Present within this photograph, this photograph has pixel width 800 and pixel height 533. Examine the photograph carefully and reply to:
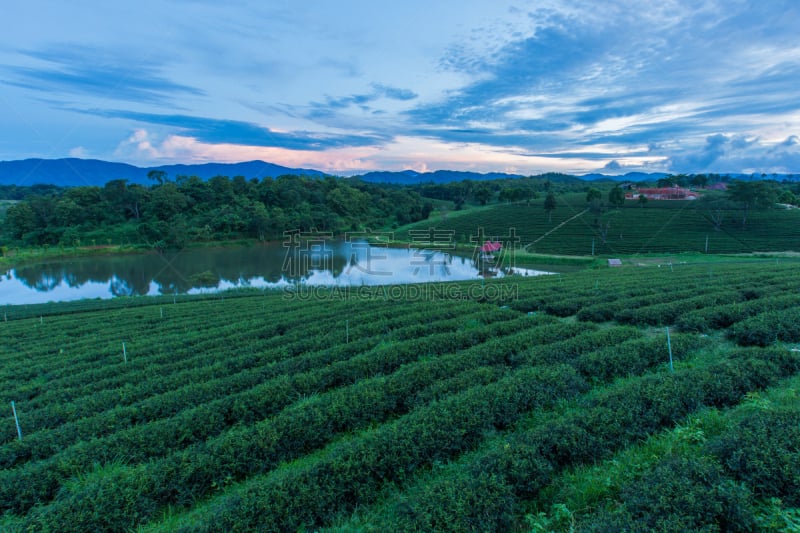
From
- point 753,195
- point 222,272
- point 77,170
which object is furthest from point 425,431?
point 77,170

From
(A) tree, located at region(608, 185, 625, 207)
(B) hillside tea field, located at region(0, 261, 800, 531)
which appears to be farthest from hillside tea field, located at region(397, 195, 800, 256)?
(B) hillside tea field, located at region(0, 261, 800, 531)

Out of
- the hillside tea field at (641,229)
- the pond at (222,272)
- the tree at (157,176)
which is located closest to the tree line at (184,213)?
the tree at (157,176)

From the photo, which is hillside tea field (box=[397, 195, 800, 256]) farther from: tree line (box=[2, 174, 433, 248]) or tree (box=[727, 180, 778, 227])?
tree line (box=[2, 174, 433, 248])

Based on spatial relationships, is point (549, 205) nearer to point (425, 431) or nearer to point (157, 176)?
point (425, 431)

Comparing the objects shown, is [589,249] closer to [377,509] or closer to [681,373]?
[681,373]

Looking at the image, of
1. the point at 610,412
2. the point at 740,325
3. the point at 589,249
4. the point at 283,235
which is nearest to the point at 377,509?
the point at 610,412

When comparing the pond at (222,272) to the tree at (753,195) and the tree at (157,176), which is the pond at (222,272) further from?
the tree at (157,176)
